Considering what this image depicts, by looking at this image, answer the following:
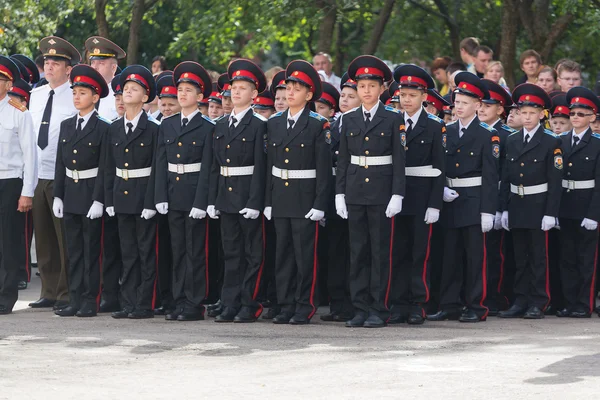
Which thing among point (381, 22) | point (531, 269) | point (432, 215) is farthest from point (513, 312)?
point (381, 22)

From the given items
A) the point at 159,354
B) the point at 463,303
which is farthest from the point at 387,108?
the point at 159,354

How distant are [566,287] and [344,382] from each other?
387cm

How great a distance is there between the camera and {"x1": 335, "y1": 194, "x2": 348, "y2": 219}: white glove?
32.4ft

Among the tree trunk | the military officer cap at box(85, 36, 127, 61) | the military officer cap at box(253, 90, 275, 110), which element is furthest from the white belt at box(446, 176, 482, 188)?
the tree trunk

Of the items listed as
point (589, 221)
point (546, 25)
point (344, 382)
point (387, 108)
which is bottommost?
point (344, 382)

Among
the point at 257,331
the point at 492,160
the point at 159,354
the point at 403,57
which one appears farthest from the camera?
the point at 403,57

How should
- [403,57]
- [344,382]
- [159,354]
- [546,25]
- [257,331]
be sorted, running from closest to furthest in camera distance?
1. [344,382]
2. [159,354]
3. [257,331]
4. [546,25]
5. [403,57]

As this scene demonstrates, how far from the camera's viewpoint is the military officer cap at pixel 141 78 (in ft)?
34.7

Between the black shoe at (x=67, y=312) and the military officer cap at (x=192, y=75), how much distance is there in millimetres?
2095

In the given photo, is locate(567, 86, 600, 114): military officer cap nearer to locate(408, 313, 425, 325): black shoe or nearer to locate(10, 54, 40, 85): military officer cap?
locate(408, 313, 425, 325): black shoe

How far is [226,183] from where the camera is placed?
1020 cm

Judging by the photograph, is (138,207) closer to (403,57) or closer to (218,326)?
(218,326)

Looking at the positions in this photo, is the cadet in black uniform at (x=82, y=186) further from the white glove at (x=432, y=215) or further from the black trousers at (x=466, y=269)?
the black trousers at (x=466, y=269)

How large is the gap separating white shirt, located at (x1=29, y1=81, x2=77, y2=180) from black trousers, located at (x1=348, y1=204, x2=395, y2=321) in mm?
2935
